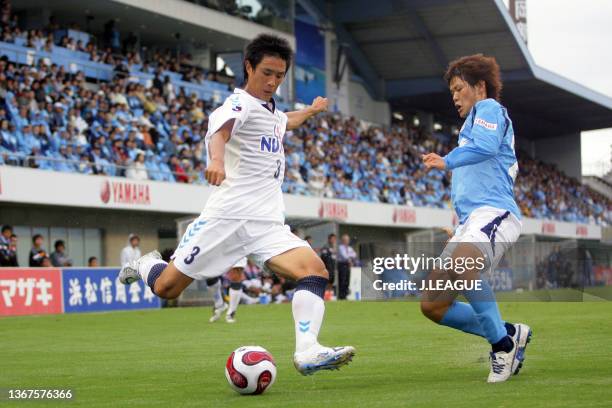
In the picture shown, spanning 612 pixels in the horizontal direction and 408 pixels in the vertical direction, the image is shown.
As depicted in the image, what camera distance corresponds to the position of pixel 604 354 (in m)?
9.33

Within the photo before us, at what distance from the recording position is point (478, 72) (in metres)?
7.75

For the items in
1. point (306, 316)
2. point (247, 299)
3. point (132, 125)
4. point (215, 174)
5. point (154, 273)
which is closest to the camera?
point (215, 174)

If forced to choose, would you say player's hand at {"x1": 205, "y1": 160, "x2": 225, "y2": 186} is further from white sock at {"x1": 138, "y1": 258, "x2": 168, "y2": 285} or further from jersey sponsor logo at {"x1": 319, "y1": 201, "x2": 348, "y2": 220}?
jersey sponsor logo at {"x1": 319, "y1": 201, "x2": 348, "y2": 220}

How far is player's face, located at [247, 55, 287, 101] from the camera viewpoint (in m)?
7.55

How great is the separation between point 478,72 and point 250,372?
2812mm

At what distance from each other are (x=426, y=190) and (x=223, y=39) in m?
12.4

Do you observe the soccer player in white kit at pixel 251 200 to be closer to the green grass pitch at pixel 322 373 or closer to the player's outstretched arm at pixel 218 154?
the player's outstretched arm at pixel 218 154

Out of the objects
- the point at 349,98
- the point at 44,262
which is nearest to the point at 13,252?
the point at 44,262

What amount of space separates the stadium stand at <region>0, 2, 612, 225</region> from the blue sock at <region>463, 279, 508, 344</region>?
18086 mm

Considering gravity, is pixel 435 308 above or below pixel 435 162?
below

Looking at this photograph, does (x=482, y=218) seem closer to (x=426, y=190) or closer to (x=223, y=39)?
(x=223, y=39)

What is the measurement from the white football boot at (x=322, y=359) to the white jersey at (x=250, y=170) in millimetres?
1203

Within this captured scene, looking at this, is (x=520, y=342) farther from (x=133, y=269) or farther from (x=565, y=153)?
(x=565, y=153)

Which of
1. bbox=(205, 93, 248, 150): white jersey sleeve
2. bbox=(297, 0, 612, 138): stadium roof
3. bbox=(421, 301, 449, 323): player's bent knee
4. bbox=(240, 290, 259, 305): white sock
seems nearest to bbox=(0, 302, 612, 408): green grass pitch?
bbox=(421, 301, 449, 323): player's bent knee
